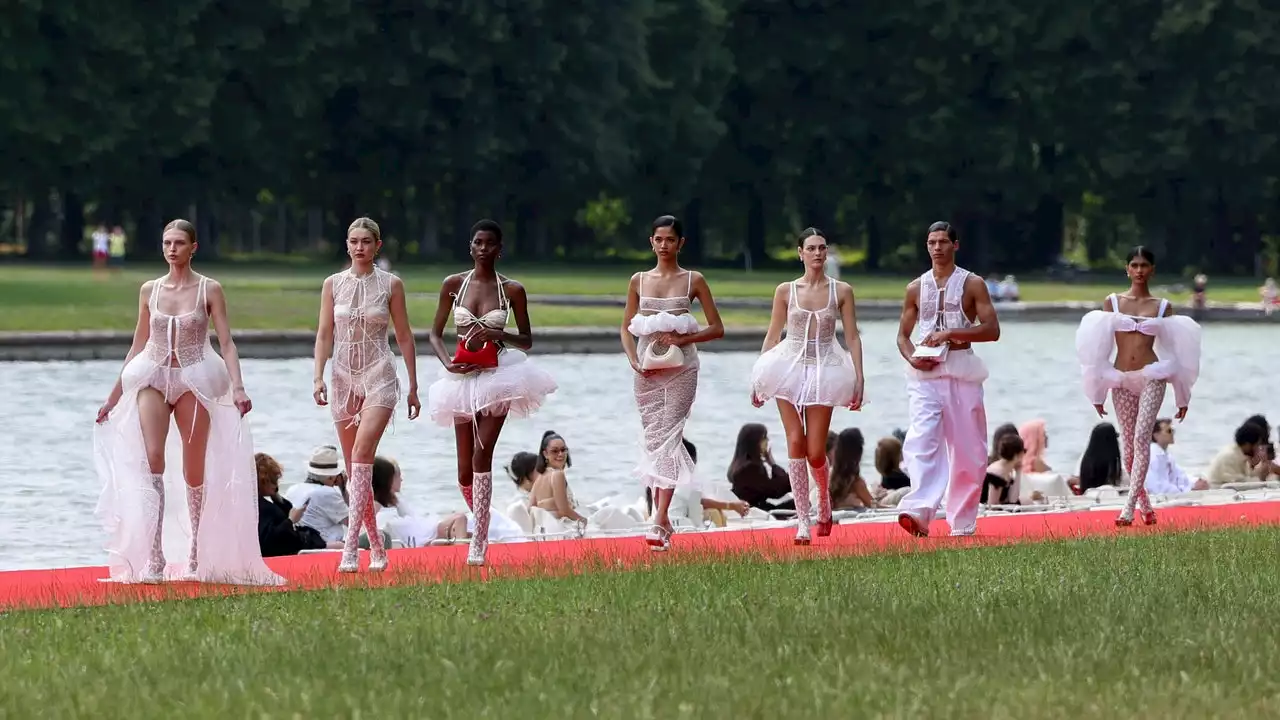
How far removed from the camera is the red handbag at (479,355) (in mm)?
12242

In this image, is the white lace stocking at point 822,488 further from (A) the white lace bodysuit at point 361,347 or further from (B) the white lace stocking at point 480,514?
(A) the white lace bodysuit at point 361,347

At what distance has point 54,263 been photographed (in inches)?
2571

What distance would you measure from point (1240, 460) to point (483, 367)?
978cm

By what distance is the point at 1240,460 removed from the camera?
784 inches

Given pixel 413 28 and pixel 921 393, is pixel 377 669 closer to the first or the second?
pixel 921 393

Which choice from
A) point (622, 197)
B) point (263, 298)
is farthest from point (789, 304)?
point (622, 197)

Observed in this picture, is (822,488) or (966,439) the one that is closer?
(822,488)

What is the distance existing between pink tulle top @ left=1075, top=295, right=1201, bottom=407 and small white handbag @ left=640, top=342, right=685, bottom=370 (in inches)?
113

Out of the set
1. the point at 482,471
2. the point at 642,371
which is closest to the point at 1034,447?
the point at 642,371

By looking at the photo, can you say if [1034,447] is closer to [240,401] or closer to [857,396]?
[857,396]

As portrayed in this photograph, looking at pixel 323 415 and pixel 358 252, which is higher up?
pixel 358 252

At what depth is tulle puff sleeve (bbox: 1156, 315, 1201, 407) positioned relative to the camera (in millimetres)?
14109

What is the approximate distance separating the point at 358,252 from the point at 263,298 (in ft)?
111

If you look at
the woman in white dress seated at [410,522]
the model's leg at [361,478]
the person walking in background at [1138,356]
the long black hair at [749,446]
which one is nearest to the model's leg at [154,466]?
the model's leg at [361,478]
